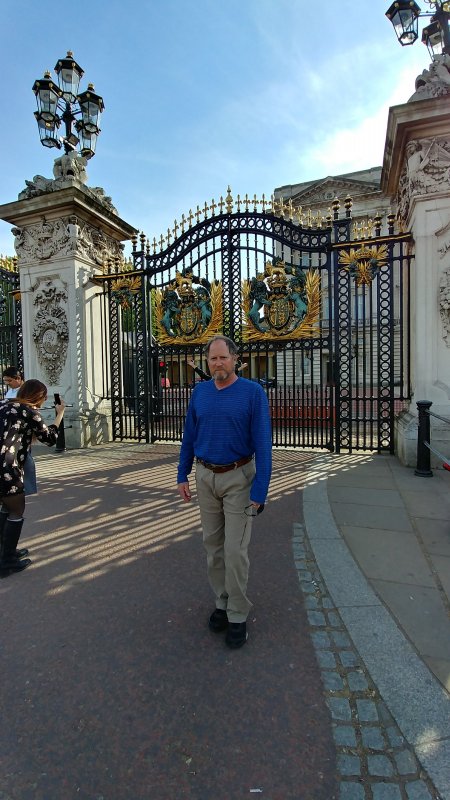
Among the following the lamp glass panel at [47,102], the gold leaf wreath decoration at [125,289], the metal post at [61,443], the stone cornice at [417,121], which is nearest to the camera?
the stone cornice at [417,121]

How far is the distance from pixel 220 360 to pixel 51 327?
303 inches

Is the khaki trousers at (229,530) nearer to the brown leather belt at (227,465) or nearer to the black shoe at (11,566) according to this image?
the brown leather belt at (227,465)

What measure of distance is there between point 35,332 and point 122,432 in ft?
9.40

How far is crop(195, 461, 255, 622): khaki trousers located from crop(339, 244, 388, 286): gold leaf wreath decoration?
5797 millimetres

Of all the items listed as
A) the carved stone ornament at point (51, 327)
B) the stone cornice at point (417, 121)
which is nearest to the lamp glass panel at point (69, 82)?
the carved stone ornament at point (51, 327)

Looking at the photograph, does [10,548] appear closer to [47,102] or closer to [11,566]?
[11,566]

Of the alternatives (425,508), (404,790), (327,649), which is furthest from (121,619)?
(425,508)

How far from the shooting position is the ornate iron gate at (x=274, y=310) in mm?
7352

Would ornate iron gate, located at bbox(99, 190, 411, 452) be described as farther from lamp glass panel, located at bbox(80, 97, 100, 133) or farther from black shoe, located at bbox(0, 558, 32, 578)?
black shoe, located at bbox(0, 558, 32, 578)

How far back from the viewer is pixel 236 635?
2.40m

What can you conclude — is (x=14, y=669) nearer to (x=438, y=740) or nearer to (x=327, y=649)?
(x=327, y=649)

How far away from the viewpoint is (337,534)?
3871 mm

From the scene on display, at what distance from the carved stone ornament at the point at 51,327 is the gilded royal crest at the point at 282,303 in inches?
154

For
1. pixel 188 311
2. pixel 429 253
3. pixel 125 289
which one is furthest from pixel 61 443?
pixel 429 253
